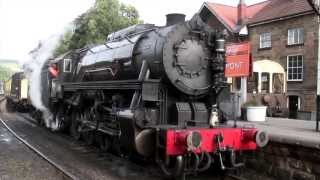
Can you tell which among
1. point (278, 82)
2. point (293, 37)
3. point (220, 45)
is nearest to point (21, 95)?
point (278, 82)

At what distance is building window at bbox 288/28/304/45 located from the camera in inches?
1068

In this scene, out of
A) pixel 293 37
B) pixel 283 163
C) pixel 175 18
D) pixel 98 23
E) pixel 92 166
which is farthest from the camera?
pixel 98 23

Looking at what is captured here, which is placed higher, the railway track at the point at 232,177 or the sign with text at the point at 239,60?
the sign with text at the point at 239,60

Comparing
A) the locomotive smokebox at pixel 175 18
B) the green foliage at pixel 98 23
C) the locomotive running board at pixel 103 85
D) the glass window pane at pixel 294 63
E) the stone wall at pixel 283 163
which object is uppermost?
the green foliage at pixel 98 23

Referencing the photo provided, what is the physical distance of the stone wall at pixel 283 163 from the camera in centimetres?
815

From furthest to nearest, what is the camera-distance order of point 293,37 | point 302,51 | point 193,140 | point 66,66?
point 293,37 → point 302,51 → point 66,66 → point 193,140

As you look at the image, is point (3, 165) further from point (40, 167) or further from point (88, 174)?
point (88, 174)

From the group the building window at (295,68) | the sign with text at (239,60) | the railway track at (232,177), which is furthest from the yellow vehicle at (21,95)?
the railway track at (232,177)

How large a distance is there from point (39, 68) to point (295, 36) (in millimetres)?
16622

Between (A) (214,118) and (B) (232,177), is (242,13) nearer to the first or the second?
(B) (232,177)

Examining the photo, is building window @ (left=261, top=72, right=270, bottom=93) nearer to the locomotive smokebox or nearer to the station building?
the station building

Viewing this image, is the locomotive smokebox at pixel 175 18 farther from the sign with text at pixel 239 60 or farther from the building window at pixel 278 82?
the building window at pixel 278 82

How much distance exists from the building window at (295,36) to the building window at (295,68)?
98 centimetres

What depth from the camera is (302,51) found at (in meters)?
26.7
